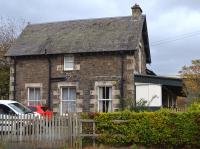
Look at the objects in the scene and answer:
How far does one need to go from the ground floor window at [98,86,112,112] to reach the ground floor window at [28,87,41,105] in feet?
14.3

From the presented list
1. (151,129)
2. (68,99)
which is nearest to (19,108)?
(68,99)

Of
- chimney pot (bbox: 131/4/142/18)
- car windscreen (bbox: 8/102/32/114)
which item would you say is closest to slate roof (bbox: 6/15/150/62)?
chimney pot (bbox: 131/4/142/18)

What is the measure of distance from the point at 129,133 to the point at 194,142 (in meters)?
2.59

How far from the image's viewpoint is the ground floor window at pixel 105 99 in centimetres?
2891

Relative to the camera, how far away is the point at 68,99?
29.9m

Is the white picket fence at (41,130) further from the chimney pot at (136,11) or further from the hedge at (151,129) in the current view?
the chimney pot at (136,11)

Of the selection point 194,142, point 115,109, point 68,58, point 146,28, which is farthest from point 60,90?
point 194,142

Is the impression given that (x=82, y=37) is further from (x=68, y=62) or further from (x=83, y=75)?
(x=83, y=75)

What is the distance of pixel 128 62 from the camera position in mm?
28453

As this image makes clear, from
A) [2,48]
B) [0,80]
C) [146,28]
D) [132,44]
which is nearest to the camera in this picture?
[132,44]

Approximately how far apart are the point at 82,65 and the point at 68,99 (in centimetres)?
238

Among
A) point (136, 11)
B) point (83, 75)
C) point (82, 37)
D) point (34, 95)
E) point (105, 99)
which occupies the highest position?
point (136, 11)

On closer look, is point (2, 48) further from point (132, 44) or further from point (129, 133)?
point (129, 133)

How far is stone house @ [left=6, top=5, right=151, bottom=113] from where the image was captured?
2858 centimetres
